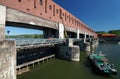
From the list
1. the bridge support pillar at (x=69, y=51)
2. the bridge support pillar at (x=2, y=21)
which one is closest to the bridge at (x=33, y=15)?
the bridge support pillar at (x=2, y=21)

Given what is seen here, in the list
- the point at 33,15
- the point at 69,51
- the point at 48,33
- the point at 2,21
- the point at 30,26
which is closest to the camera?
the point at 2,21

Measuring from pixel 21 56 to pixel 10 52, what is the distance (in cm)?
1546

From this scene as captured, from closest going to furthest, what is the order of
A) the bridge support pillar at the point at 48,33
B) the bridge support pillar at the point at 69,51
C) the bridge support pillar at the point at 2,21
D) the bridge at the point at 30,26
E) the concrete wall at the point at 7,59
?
the concrete wall at the point at 7,59, the bridge at the point at 30,26, the bridge support pillar at the point at 2,21, the bridge support pillar at the point at 69,51, the bridge support pillar at the point at 48,33

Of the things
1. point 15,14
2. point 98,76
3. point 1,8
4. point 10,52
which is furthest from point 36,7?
point 98,76

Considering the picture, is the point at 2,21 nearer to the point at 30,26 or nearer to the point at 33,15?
the point at 33,15

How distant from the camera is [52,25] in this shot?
122 ft

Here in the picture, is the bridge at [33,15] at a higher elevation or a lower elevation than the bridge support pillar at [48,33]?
higher

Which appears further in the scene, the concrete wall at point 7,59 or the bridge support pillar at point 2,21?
the bridge support pillar at point 2,21

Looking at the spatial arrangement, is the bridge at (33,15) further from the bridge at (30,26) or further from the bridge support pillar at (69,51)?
the bridge support pillar at (69,51)

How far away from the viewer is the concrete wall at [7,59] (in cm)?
1277

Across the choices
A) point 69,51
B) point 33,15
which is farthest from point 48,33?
point 33,15

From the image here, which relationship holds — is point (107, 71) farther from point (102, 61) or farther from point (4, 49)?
point (4, 49)

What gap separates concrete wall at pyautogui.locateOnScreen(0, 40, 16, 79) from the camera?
41.9 feet

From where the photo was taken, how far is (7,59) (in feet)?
44.5
